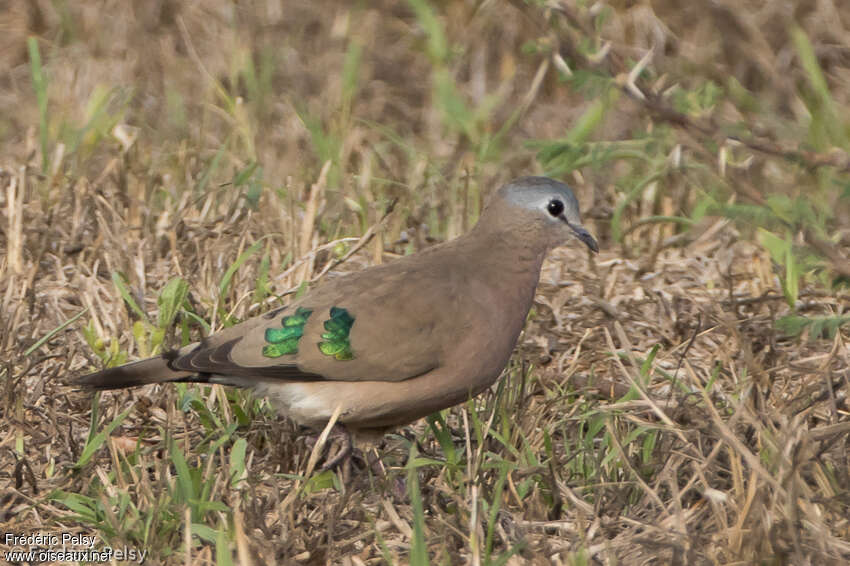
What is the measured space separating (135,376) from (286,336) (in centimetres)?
48

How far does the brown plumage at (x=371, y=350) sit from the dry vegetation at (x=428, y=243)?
0.16 meters

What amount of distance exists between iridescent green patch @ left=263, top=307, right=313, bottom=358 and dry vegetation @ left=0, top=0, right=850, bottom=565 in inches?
11.4

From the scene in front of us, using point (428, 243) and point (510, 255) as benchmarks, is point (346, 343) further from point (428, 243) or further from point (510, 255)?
point (428, 243)

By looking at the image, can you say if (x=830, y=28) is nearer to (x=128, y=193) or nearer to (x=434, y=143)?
(x=434, y=143)

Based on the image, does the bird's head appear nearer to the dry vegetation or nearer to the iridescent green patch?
the dry vegetation

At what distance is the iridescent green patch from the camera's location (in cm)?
401

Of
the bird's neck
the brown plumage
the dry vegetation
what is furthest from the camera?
the bird's neck

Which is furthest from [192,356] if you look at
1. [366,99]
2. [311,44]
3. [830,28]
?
[830,28]

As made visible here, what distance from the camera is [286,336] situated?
4035 mm

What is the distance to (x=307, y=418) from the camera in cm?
407

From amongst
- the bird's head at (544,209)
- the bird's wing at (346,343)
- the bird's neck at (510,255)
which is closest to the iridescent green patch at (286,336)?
the bird's wing at (346,343)

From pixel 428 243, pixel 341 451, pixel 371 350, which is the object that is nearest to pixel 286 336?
pixel 371 350

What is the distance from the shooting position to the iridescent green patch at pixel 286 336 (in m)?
4.01

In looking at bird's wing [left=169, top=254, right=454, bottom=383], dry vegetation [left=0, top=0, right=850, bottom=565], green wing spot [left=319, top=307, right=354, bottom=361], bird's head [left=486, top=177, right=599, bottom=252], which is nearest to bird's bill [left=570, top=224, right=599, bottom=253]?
bird's head [left=486, top=177, right=599, bottom=252]
